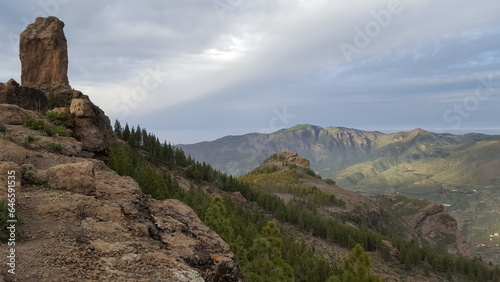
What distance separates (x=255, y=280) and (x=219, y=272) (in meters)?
21.5

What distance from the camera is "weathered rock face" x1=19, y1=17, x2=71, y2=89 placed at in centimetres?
8569

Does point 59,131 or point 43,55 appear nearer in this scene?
point 59,131

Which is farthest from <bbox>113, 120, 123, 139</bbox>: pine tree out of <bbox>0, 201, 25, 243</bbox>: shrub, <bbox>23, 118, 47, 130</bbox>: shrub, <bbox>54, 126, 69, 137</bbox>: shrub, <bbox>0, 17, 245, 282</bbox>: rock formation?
<bbox>0, 201, 25, 243</bbox>: shrub

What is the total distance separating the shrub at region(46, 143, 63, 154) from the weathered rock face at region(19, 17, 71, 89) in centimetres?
A: 6499

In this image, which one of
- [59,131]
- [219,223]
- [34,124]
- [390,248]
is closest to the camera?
[34,124]

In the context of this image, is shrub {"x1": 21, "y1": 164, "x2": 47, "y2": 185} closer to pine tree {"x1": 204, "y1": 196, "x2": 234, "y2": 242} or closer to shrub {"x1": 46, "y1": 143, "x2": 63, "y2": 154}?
shrub {"x1": 46, "y1": 143, "x2": 63, "y2": 154}

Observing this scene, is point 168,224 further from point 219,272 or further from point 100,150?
point 100,150

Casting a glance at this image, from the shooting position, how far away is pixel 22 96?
6338cm

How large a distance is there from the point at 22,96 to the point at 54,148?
4303 cm

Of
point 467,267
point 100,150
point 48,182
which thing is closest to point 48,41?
point 100,150

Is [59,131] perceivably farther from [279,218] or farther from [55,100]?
[279,218]

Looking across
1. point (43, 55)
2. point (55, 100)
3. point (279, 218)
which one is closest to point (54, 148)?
point (55, 100)

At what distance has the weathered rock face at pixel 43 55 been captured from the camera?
281 ft

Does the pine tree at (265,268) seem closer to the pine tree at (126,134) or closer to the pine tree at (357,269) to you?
the pine tree at (357,269)
